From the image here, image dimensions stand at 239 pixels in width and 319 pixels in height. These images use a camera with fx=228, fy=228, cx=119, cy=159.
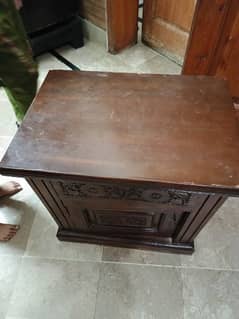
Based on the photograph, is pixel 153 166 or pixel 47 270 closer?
pixel 153 166

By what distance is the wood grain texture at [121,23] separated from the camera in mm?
1624

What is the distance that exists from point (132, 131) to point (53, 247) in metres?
0.67

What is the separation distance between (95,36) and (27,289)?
1934 mm

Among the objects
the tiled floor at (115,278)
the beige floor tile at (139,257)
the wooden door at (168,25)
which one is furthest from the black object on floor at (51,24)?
the beige floor tile at (139,257)

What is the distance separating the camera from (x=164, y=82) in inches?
30.3

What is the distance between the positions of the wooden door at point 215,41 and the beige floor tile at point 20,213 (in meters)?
1.05

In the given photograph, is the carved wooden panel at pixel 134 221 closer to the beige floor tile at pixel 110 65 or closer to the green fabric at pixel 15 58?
the green fabric at pixel 15 58

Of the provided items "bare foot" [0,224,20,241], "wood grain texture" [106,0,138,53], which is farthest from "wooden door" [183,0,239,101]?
"bare foot" [0,224,20,241]

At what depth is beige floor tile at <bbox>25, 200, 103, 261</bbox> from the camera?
0.98m

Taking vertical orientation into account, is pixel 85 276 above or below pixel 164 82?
below

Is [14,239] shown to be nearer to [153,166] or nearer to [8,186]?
[8,186]

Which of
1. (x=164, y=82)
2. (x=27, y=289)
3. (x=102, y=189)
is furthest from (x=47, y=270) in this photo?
(x=164, y=82)

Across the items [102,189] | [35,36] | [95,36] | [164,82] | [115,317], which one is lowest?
[115,317]

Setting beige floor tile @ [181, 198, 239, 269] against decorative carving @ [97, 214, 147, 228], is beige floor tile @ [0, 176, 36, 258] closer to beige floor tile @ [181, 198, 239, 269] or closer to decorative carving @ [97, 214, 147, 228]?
decorative carving @ [97, 214, 147, 228]
